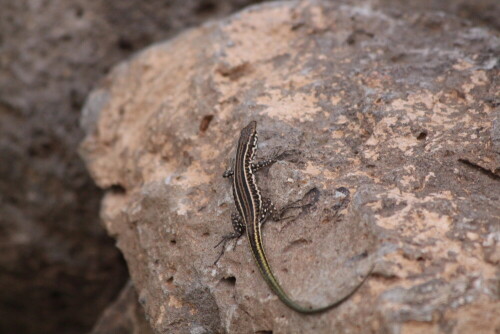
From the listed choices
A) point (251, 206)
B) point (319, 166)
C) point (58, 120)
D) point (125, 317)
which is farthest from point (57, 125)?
point (319, 166)

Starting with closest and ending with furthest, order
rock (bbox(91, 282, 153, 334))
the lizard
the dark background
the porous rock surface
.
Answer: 1. the porous rock surface
2. the lizard
3. rock (bbox(91, 282, 153, 334))
4. the dark background

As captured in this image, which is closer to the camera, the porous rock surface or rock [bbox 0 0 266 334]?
the porous rock surface

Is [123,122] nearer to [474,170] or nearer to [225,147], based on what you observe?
[225,147]

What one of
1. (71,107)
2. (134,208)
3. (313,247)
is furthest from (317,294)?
(71,107)

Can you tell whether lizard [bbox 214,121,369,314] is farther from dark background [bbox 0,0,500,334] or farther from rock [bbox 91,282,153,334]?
dark background [bbox 0,0,500,334]

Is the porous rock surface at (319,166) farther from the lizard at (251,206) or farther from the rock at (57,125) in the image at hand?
the rock at (57,125)

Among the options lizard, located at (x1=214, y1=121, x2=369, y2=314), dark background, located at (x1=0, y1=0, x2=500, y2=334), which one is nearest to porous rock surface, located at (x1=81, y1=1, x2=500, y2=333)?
lizard, located at (x1=214, y1=121, x2=369, y2=314)

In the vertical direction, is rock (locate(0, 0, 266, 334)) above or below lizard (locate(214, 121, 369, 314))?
below
